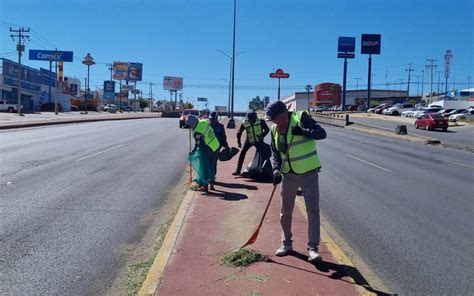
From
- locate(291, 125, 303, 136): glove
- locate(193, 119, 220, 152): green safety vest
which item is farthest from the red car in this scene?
locate(291, 125, 303, 136): glove

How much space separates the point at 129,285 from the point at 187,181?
732 centimetres

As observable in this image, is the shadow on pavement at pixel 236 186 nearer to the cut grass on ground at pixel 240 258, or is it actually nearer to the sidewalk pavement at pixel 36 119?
the cut grass on ground at pixel 240 258

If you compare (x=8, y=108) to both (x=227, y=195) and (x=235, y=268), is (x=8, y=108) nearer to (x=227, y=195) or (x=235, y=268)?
(x=227, y=195)

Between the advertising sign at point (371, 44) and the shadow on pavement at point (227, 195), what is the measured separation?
94.4 meters

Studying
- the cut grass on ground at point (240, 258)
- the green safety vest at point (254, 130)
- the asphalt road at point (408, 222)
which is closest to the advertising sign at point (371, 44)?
the asphalt road at point (408, 222)

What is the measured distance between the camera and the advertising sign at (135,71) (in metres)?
138

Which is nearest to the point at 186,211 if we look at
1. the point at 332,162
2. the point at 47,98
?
the point at 332,162

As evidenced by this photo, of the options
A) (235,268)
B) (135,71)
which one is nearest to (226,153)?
(235,268)

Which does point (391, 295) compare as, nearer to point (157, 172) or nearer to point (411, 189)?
point (411, 189)

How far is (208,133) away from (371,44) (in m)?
94.5

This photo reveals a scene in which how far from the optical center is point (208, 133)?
1055cm

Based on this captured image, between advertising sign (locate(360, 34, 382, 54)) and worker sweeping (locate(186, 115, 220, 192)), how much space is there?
309ft

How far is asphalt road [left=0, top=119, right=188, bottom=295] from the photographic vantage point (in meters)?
5.72

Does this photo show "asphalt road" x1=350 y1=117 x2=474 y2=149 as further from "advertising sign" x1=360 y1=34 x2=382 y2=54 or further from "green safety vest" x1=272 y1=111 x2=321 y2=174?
"advertising sign" x1=360 y1=34 x2=382 y2=54
